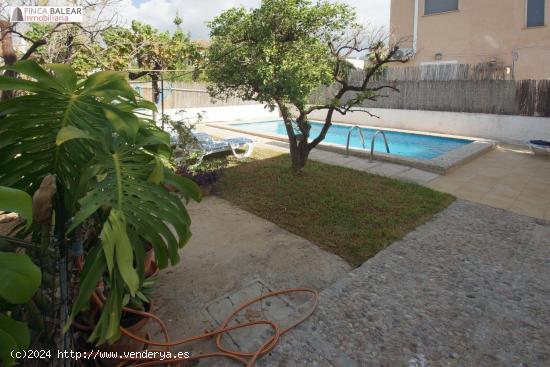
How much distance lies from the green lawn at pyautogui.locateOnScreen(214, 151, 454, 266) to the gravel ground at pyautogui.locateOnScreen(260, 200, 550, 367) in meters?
0.34

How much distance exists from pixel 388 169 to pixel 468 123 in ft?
21.5

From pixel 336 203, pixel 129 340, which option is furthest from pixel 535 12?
pixel 129 340

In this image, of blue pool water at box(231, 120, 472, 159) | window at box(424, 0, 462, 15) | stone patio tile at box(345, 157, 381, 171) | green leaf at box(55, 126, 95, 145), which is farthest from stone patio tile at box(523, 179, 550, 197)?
window at box(424, 0, 462, 15)

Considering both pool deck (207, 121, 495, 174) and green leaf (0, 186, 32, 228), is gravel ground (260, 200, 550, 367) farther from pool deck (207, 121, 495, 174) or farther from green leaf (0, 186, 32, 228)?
pool deck (207, 121, 495, 174)

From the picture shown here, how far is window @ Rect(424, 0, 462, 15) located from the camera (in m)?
15.0

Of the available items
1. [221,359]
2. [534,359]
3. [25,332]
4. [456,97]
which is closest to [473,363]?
[534,359]

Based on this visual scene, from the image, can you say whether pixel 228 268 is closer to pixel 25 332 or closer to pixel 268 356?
pixel 268 356

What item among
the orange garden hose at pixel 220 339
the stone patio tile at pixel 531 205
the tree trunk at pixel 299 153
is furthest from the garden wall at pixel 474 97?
the orange garden hose at pixel 220 339

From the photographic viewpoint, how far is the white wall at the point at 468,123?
404 inches

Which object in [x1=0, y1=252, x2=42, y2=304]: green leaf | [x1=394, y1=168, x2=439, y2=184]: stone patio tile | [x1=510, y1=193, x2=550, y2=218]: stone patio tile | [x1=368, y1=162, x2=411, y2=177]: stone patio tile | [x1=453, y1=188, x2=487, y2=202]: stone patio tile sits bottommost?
[x1=510, y1=193, x2=550, y2=218]: stone patio tile

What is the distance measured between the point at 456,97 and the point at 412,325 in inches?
463

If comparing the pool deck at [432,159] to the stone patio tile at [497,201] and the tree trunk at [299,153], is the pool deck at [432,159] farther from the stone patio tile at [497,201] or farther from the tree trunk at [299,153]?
the tree trunk at [299,153]

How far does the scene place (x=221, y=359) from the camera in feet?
7.15

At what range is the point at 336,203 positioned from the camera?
4918 mm
